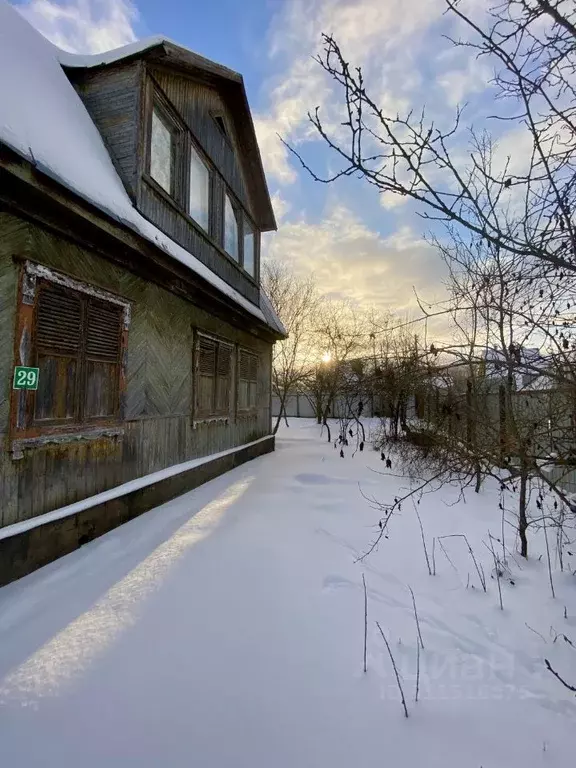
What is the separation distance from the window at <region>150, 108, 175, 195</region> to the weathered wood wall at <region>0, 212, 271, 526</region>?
5.68 feet

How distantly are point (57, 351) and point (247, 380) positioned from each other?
19.3 feet

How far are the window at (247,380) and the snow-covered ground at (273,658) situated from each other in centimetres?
502

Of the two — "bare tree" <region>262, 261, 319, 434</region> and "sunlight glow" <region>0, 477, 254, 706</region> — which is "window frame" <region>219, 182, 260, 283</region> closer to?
"sunlight glow" <region>0, 477, 254, 706</region>

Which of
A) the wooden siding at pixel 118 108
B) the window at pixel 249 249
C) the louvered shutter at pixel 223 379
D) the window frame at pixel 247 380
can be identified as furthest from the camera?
the window at pixel 249 249

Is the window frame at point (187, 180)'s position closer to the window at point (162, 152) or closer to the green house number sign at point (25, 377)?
the window at point (162, 152)

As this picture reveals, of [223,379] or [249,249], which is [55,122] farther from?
[249,249]

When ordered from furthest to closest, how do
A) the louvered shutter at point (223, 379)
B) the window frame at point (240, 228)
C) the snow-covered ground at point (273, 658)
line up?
the window frame at point (240, 228), the louvered shutter at point (223, 379), the snow-covered ground at point (273, 658)

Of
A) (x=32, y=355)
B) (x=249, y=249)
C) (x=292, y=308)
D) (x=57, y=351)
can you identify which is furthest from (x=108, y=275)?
(x=292, y=308)

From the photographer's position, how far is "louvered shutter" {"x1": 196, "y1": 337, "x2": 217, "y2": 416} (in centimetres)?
688

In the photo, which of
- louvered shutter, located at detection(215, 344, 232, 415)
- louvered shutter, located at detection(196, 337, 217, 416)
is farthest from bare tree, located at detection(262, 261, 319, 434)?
louvered shutter, located at detection(196, 337, 217, 416)

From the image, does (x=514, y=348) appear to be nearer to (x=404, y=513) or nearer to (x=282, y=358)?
(x=404, y=513)

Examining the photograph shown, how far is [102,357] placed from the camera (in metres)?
4.46

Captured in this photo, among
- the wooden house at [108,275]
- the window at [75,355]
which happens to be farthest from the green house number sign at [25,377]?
the window at [75,355]

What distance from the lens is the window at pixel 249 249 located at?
9867 millimetres
